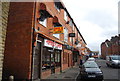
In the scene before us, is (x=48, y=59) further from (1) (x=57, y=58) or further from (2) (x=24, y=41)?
(2) (x=24, y=41)

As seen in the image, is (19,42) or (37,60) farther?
(37,60)

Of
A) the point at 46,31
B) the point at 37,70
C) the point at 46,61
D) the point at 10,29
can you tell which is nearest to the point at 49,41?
the point at 46,31

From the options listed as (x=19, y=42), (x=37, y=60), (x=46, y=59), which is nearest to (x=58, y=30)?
(x=46, y=59)

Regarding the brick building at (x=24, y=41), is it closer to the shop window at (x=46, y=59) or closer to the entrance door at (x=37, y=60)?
the entrance door at (x=37, y=60)

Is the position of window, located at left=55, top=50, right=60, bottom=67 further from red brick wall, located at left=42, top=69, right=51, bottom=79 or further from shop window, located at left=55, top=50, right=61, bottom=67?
red brick wall, located at left=42, top=69, right=51, bottom=79

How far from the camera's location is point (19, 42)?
336 inches

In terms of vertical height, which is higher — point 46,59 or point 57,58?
point 46,59

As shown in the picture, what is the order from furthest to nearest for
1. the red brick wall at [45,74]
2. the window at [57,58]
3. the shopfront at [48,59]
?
the window at [57,58] → the shopfront at [48,59] → the red brick wall at [45,74]

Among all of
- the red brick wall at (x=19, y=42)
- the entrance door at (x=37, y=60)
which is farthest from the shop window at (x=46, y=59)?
the red brick wall at (x=19, y=42)

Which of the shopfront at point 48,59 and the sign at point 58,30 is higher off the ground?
the sign at point 58,30

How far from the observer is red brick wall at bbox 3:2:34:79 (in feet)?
26.8

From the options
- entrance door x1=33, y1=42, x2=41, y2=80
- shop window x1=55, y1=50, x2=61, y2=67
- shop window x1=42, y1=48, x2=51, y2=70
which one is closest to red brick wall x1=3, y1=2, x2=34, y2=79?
entrance door x1=33, y1=42, x2=41, y2=80

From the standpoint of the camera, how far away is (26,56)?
27.0 ft

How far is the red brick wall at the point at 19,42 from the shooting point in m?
8.18
